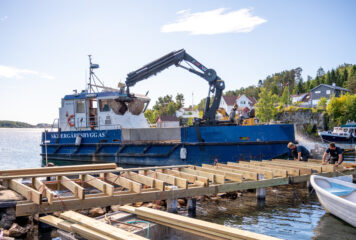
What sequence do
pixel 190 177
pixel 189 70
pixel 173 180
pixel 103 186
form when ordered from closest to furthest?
pixel 103 186
pixel 173 180
pixel 190 177
pixel 189 70

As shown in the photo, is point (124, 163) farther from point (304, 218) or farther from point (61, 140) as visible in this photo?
point (304, 218)

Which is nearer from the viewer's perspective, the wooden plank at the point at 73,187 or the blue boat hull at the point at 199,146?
the wooden plank at the point at 73,187

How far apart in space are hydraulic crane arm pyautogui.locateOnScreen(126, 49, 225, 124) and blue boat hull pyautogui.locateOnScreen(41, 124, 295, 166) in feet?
4.16

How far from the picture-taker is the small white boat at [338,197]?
709cm

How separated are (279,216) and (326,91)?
71.5m

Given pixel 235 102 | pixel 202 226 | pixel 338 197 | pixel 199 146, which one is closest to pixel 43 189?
pixel 202 226

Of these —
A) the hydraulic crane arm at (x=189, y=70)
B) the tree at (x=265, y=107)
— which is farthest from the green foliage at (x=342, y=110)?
the hydraulic crane arm at (x=189, y=70)

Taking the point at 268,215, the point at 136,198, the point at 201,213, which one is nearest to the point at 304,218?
the point at 268,215

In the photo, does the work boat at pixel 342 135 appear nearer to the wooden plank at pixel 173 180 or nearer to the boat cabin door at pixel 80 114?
the boat cabin door at pixel 80 114

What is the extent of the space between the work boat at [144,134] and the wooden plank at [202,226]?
960 cm

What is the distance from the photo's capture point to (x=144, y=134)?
1712cm

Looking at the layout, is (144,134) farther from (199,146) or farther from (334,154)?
(334,154)

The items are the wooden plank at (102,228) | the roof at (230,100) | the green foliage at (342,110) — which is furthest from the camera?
the roof at (230,100)

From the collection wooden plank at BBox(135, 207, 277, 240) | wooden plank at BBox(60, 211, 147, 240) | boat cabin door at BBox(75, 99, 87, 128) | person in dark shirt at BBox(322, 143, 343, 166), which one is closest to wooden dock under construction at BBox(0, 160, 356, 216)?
person in dark shirt at BBox(322, 143, 343, 166)
